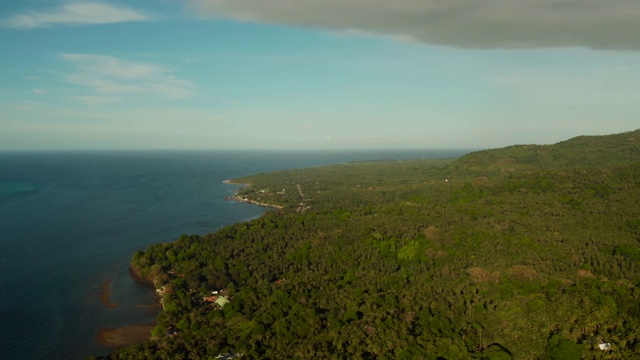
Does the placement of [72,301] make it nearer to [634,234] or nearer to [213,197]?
[634,234]

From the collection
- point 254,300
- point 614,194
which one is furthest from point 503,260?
point 614,194

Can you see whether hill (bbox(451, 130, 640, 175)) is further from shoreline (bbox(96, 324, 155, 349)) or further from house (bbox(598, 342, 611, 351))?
shoreline (bbox(96, 324, 155, 349))

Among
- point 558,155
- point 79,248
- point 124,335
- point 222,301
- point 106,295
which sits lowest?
point 124,335

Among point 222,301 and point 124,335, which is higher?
point 222,301

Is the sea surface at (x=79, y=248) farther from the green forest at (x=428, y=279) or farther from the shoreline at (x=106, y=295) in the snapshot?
the green forest at (x=428, y=279)

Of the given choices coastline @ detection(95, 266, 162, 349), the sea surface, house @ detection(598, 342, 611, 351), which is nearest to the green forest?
house @ detection(598, 342, 611, 351)

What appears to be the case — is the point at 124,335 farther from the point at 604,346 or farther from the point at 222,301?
the point at 604,346

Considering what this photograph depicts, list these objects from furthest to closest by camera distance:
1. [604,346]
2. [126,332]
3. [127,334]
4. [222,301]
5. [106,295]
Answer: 1. [106,295]
2. [222,301]
3. [126,332]
4. [127,334]
5. [604,346]

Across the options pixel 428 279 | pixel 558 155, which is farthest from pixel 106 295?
pixel 558 155
